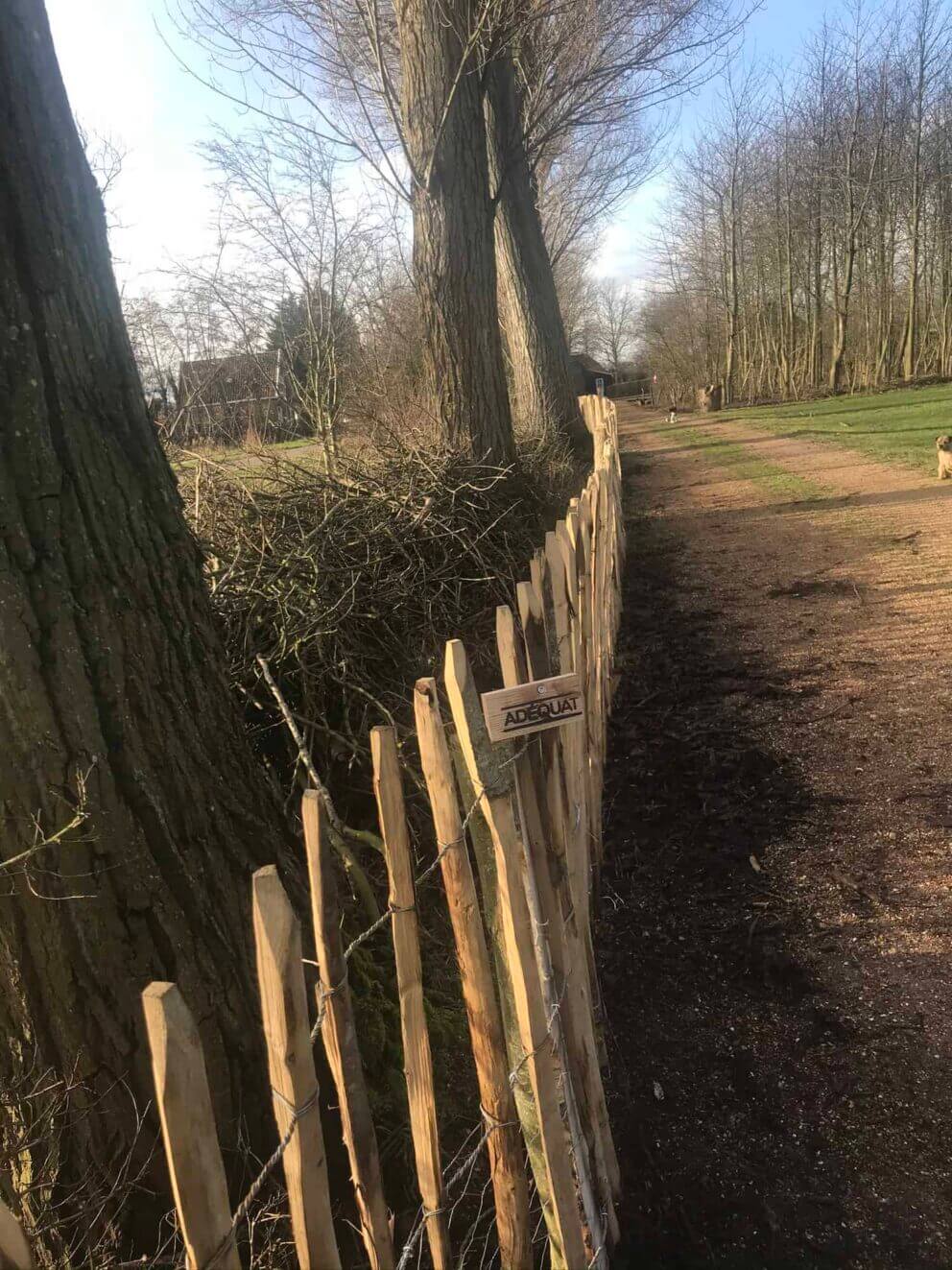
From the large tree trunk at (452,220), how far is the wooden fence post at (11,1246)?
5.07 m

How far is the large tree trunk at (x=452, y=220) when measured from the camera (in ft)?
18.0

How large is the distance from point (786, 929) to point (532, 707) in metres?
1.89

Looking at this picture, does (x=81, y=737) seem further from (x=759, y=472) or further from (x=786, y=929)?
(x=759, y=472)

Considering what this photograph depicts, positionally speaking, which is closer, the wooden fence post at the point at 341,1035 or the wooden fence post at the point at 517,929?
the wooden fence post at the point at 341,1035

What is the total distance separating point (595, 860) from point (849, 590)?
4.09 meters

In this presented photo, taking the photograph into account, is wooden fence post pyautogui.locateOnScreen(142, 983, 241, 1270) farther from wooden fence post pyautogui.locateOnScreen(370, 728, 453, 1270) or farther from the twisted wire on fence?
wooden fence post pyautogui.locateOnScreen(370, 728, 453, 1270)

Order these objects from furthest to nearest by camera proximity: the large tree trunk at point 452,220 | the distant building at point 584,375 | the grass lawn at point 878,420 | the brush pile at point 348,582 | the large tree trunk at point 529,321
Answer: the distant building at point 584,375 → the grass lawn at point 878,420 → the large tree trunk at point 529,321 → the large tree trunk at point 452,220 → the brush pile at point 348,582

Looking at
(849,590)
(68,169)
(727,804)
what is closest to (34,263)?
(68,169)

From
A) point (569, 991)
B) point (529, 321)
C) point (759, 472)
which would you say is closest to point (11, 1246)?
point (569, 991)

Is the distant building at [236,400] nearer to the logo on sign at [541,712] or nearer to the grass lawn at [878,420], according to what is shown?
the logo on sign at [541,712]

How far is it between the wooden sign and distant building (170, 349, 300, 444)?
384 cm

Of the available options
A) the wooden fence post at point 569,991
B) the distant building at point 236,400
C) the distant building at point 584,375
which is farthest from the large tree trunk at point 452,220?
the distant building at point 584,375

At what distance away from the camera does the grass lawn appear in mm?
12375

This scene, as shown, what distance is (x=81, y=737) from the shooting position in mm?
1709
